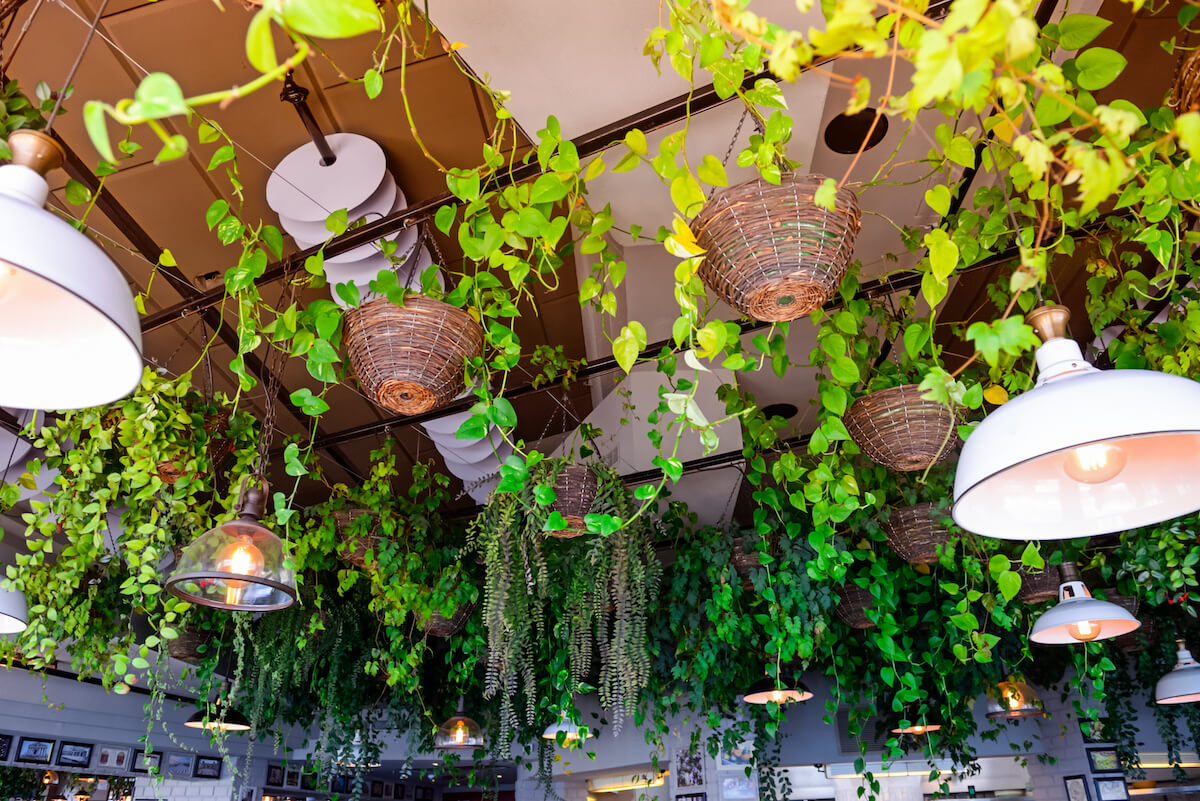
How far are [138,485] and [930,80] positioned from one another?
2.40 m

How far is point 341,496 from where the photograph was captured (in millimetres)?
3463

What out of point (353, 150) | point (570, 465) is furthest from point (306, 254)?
point (570, 465)

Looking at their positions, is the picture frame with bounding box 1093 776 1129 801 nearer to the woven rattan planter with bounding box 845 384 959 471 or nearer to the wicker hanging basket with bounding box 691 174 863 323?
the woven rattan planter with bounding box 845 384 959 471

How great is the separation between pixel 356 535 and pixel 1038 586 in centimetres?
284

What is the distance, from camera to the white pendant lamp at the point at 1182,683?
3703 millimetres

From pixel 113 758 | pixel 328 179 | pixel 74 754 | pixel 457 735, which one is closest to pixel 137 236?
pixel 328 179

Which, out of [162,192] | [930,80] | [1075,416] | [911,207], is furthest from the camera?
[911,207]

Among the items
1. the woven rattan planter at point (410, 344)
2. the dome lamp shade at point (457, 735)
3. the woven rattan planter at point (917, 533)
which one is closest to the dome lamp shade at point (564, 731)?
the dome lamp shade at point (457, 735)

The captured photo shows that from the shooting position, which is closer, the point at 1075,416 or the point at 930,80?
the point at 930,80

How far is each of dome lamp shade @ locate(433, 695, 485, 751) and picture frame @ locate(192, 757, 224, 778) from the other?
129 inches

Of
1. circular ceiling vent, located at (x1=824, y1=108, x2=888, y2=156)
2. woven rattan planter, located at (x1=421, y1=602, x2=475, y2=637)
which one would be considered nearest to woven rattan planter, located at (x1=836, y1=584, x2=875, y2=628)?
woven rattan planter, located at (x1=421, y1=602, x2=475, y2=637)

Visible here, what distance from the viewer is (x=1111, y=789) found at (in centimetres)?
611

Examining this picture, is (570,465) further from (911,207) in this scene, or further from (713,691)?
(713,691)

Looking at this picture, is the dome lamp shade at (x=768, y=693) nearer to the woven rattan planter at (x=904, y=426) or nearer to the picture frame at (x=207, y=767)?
the woven rattan planter at (x=904, y=426)
